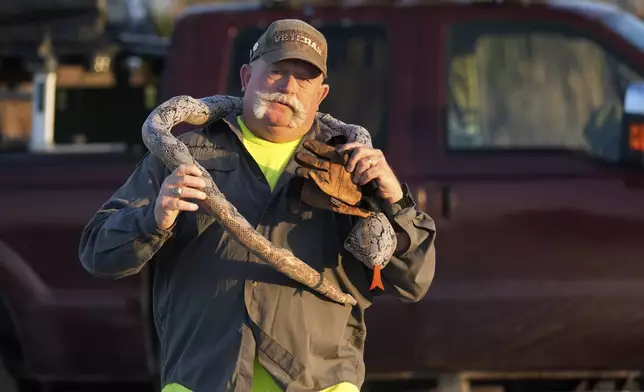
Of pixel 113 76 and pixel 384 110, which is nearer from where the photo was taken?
pixel 384 110

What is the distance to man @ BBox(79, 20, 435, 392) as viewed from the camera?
2580 mm

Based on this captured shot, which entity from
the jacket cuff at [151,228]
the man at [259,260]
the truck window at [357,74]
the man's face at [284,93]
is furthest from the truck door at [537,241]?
the jacket cuff at [151,228]

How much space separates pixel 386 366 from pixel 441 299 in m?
0.37

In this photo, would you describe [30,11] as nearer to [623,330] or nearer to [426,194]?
[426,194]

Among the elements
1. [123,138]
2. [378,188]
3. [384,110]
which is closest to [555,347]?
[384,110]

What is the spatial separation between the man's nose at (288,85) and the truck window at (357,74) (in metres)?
1.80

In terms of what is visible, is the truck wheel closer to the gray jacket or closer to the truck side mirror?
the gray jacket

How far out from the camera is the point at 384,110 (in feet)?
14.6

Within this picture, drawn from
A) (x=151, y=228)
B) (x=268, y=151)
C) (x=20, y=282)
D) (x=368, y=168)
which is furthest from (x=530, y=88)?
(x=151, y=228)

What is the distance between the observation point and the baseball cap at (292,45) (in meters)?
2.66

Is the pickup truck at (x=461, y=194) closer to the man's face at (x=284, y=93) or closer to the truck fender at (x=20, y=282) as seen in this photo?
the truck fender at (x=20, y=282)

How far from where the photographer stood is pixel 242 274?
8.66 feet

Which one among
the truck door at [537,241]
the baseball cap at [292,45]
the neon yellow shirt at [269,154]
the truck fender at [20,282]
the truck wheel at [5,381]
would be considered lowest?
the truck wheel at [5,381]

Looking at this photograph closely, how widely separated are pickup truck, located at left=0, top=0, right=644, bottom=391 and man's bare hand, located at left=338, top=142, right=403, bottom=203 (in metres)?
1.75
